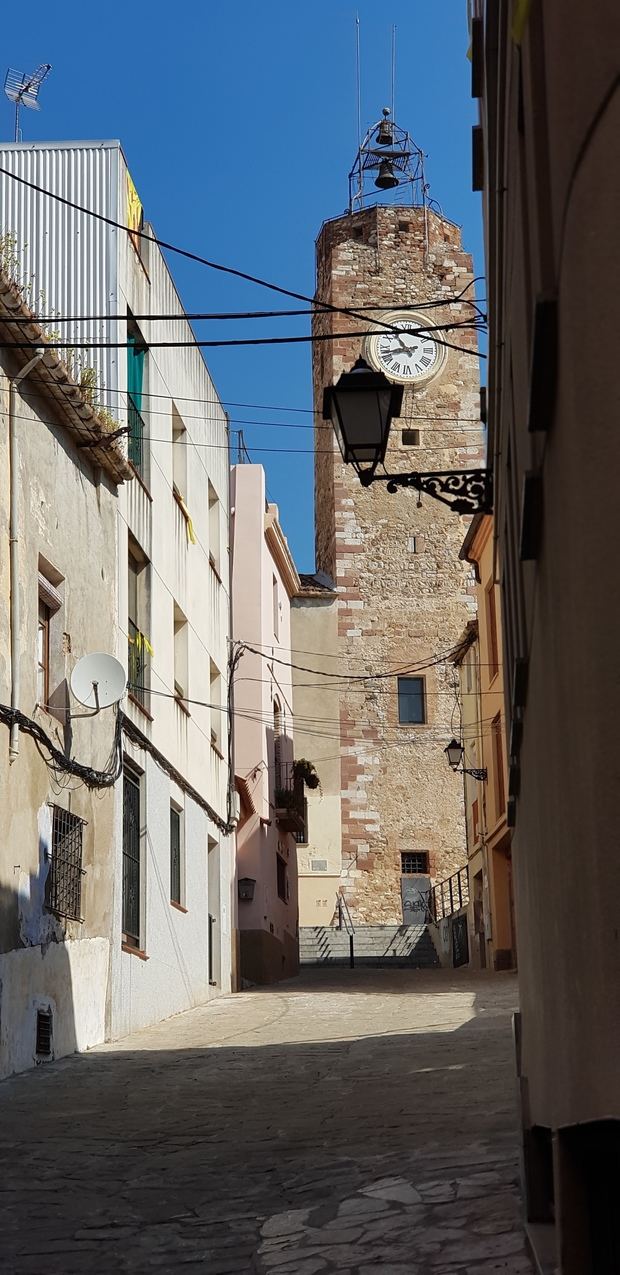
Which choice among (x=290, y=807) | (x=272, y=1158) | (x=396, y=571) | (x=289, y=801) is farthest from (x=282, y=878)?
(x=272, y=1158)

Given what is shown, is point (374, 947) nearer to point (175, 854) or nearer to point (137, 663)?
point (175, 854)

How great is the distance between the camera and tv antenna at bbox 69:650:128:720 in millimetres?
13992

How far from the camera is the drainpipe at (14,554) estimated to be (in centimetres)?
1227

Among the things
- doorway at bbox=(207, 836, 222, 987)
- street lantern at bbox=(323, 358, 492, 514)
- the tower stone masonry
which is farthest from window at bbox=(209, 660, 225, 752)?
the tower stone masonry

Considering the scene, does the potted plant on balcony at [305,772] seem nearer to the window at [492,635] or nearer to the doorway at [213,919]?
the window at [492,635]

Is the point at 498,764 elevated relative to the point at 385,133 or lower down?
lower down

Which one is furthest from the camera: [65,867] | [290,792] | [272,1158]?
[290,792]

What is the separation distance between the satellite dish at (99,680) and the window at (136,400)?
4.23m

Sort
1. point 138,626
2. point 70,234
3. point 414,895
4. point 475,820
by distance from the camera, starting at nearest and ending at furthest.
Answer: point 70,234
point 138,626
point 475,820
point 414,895

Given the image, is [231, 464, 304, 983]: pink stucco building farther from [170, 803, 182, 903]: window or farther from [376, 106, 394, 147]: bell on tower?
[376, 106, 394, 147]: bell on tower

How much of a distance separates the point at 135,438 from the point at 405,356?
1073 inches

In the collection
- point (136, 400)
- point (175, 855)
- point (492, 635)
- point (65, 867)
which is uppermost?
point (136, 400)

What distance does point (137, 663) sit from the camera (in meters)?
17.8

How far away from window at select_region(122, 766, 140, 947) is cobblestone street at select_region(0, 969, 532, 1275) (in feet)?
7.97
